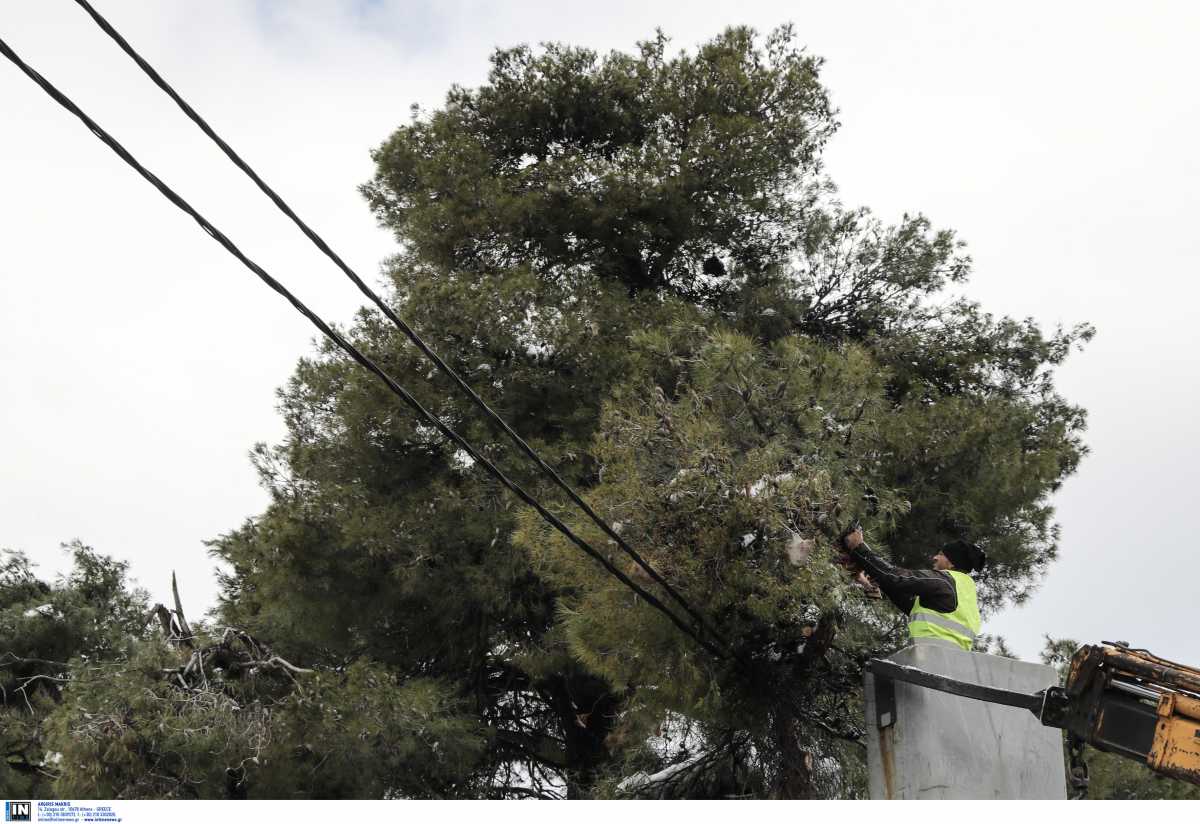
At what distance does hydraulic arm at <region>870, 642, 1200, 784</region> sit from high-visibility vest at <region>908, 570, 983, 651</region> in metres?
1.07

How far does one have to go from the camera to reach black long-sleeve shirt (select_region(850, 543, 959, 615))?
307 inches

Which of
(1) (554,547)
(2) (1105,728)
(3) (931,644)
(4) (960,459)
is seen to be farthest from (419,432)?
(2) (1105,728)

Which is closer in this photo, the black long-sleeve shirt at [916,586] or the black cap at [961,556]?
the black long-sleeve shirt at [916,586]

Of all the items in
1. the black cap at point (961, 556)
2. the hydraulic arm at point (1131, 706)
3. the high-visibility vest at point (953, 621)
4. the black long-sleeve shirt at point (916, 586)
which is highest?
the black cap at point (961, 556)

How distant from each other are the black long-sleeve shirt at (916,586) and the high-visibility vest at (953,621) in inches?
1.5

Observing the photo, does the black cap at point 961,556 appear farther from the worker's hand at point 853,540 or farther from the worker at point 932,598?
the worker's hand at point 853,540

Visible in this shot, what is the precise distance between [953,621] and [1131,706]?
1.75 metres

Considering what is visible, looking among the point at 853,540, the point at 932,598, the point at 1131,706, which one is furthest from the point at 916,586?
the point at 1131,706

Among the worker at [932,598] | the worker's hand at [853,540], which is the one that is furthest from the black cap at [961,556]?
the worker's hand at [853,540]

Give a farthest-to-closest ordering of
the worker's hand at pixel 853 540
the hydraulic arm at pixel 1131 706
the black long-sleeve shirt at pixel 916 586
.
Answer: the worker's hand at pixel 853 540 < the black long-sleeve shirt at pixel 916 586 < the hydraulic arm at pixel 1131 706

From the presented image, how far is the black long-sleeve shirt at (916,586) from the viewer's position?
25.5 ft

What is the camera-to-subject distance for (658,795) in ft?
35.7

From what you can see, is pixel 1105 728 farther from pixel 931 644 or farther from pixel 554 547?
pixel 554 547

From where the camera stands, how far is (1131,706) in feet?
20.3
